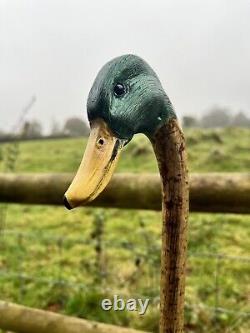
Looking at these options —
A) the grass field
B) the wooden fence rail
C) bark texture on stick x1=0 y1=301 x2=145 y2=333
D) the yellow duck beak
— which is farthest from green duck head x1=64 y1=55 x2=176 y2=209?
the grass field

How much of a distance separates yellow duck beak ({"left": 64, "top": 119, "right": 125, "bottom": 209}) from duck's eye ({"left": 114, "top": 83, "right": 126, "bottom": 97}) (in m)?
0.03

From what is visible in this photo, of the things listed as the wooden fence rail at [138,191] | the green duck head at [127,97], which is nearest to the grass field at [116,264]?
the wooden fence rail at [138,191]

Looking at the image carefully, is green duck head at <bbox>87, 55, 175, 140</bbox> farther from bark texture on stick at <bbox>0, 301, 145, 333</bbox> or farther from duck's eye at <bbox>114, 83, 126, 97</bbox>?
bark texture on stick at <bbox>0, 301, 145, 333</bbox>

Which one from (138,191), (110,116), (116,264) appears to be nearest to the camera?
(110,116)

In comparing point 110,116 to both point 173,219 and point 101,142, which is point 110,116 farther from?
point 173,219

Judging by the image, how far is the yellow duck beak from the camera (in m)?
0.51

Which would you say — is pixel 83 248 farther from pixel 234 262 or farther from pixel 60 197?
pixel 60 197

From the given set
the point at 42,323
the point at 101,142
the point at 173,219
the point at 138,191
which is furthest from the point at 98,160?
the point at 42,323

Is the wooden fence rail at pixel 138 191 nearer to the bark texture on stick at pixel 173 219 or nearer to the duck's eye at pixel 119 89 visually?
the bark texture on stick at pixel 173 219

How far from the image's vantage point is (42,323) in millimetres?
1059

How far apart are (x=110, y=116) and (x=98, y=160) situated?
0.05m

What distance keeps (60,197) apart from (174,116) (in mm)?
559

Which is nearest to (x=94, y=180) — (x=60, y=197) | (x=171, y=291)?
(x=171, y=291)

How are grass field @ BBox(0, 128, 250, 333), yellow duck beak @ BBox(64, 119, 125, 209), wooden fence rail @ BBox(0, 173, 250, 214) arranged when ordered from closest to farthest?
yellow duck beak @ BBox(64, 119, 125, 209)
wooden fence rail @ BBox(0, 173, 250, 214)
grass field @ BBox(0, 128, 250, 333)
